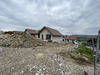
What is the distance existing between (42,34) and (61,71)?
40.4 ft

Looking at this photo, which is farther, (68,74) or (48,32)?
(48,32)

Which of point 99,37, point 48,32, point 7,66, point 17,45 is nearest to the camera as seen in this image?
point 99,37

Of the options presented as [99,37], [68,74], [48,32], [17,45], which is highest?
[48,32]

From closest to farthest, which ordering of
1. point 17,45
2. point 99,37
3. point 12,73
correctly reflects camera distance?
1. point 99,37
2. point 12,73
3. point 17,45

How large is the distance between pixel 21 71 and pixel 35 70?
26.1 inches

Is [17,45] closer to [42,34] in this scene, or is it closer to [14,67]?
[14,67]

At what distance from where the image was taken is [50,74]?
2566mm

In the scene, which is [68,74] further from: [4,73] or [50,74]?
[4,73]

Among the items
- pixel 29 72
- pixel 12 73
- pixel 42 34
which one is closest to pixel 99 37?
pixel 29 72

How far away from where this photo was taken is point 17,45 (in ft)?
23.2

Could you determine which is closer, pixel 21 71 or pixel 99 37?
pixel 99 37

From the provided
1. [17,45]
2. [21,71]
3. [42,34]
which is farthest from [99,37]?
[42,34]

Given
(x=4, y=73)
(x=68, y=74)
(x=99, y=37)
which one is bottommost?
(x=68, y=74)

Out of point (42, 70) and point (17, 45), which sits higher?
point (17, 45)
